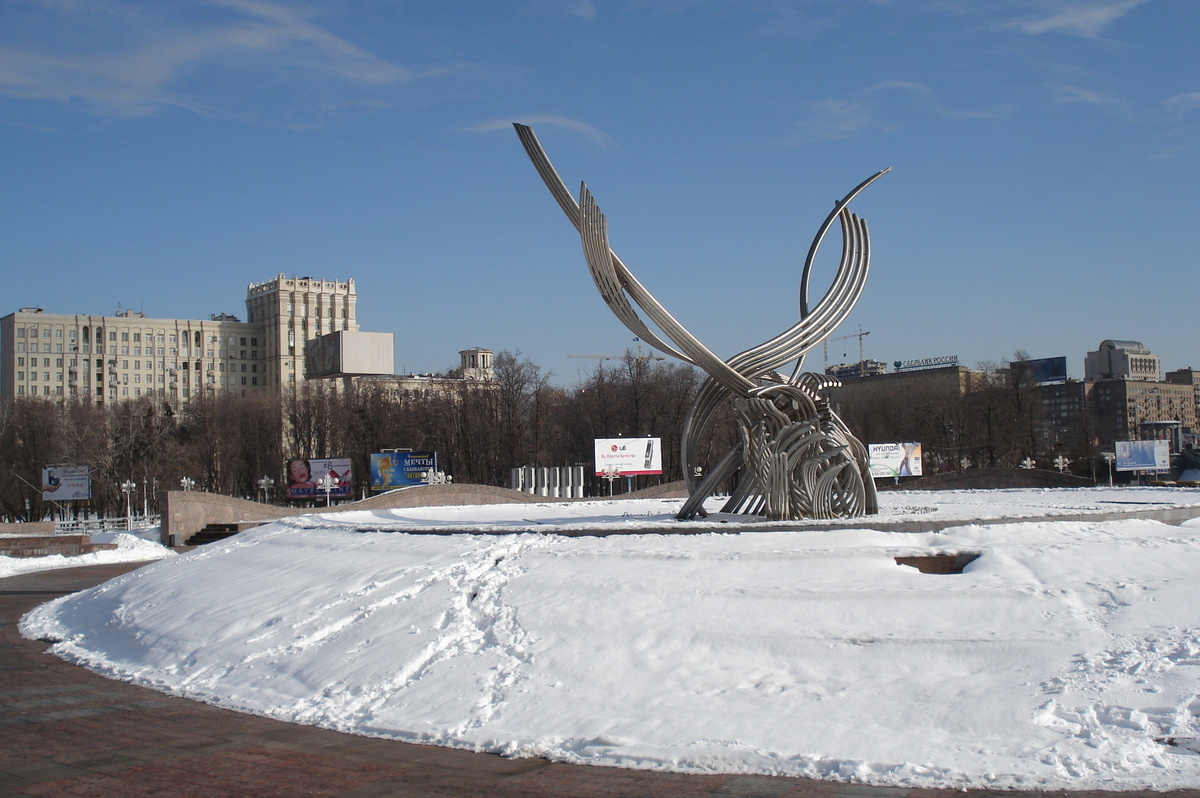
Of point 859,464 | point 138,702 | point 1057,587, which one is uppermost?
point 859,464

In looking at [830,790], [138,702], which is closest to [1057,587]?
[830,790]

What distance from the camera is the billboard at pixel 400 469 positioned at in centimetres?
4166

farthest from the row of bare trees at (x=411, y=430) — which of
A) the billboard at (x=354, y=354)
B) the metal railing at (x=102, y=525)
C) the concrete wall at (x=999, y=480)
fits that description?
the concrete wall at (x=999, y=480)

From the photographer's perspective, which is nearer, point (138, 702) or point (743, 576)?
point (138, 702)

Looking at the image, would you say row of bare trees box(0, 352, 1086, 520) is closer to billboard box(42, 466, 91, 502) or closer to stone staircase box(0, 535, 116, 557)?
billboard box(42, 466, 91, 502)

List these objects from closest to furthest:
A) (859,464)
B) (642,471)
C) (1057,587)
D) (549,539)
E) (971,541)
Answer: (1057,587) < (971,541) < (549,539) < (859,464) < (642,471)

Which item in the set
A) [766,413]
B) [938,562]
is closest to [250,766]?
[938,562]

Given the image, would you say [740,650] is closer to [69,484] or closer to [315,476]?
[315,476]

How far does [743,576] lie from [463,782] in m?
4.97

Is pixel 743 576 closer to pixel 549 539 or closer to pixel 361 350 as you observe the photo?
pixel 549 539

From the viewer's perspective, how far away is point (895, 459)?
45.5 meters

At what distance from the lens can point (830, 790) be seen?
22.3 feet

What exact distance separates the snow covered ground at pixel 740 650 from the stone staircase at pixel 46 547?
17172 millimetres

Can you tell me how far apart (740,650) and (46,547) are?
27237 mm
